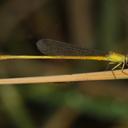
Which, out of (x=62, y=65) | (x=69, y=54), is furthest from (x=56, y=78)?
(x=62, y=65)

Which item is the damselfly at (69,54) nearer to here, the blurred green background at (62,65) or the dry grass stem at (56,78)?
the blurred green background at (62,65)

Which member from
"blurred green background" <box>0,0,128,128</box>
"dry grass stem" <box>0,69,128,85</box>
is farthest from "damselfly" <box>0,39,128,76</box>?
"dry grass stem" <box>0,69,128,85</box>

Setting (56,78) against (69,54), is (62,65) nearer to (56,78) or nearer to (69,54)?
(69,54)

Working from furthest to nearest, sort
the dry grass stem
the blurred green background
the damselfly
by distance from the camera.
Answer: the blurred green background
the damselfly
the dry grass stem

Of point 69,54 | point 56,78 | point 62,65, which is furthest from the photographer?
point 62,65

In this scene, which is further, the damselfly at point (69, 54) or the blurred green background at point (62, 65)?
the blurred green background at point (62, 65)

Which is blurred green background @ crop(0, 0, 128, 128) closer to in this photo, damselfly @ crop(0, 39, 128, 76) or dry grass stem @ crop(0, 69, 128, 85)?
damselfly @ crop(0, 39, 128, 76)

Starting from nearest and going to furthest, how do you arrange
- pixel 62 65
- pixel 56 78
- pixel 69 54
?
pixel 56 78 < pixel 69 54 < pixel 62 65

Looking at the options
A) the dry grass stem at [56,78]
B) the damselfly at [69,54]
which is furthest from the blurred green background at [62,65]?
the dry grass stem at [56,78]

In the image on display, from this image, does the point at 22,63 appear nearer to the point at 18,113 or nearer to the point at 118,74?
the point at 18,113
